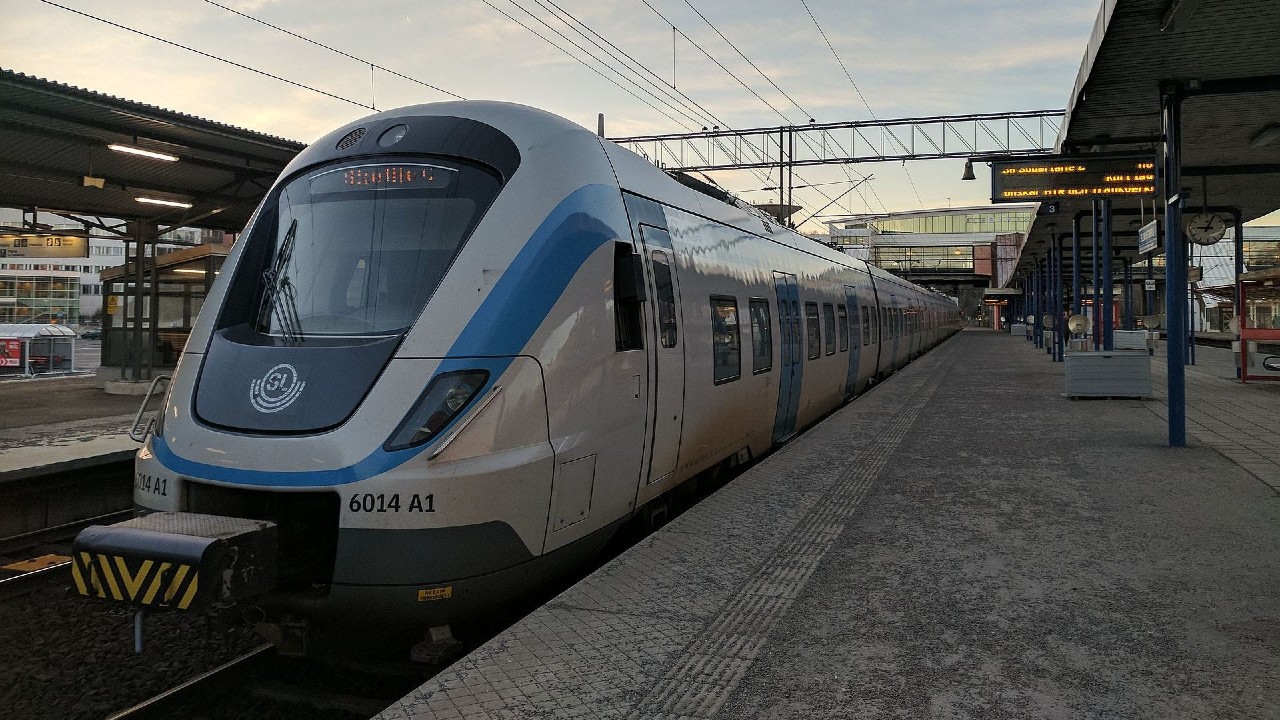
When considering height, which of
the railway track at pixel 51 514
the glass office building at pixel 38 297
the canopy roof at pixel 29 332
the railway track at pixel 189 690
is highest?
the glass office building at pixel 38 297

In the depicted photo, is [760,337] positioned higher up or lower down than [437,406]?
higher up

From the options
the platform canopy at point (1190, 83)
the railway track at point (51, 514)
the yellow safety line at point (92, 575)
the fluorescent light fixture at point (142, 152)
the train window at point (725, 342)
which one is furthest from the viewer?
the fluorescent light fixture at point (142, 152)

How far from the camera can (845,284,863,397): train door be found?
46.5ft

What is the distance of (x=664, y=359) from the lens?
19.4 feet

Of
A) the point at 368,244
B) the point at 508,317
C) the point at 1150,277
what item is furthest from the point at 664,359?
the point at 1150,277

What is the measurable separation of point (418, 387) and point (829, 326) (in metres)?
8.98

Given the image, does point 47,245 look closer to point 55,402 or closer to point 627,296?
point 55,402

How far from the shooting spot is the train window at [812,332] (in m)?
10.7

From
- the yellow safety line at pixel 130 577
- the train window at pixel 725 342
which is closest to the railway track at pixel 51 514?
the yellow safety line at pixel 130 577

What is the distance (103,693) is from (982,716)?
441 cm

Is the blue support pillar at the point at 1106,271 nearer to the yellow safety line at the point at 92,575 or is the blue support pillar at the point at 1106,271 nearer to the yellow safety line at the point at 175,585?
the yellow safety line at the point at 175,585

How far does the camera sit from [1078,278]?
70.2ft

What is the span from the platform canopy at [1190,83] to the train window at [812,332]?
3852 millimetres

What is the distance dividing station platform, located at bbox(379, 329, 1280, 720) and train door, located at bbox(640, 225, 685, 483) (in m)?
0.49
